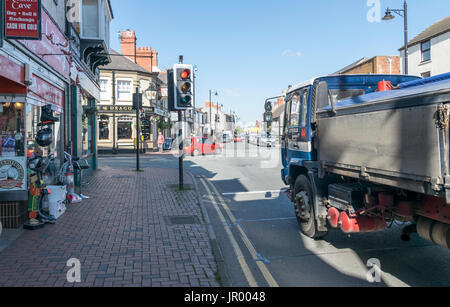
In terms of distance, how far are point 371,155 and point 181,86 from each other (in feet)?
26.1

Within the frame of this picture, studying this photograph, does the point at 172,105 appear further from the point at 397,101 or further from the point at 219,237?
the point at 397,101

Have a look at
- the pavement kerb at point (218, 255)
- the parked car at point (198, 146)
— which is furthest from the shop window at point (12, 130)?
the parked car at point (198, 146)

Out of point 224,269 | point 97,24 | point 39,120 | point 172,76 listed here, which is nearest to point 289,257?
point 224,269

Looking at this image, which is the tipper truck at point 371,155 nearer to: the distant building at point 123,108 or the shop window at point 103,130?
the distant building at point 123,108

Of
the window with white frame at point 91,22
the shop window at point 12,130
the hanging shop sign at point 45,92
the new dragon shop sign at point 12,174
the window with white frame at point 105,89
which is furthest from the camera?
the window with white frame at point 105,89

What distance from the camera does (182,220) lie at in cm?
799

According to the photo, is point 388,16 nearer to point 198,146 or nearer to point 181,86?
point 181,86

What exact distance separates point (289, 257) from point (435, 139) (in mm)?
3086

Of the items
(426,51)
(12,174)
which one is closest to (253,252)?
(12,174)

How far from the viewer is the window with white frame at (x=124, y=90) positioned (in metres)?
33.3

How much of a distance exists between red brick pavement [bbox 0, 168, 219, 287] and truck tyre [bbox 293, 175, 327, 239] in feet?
6.02

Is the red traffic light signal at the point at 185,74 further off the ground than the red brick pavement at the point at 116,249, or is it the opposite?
the red traffic light signal at the point at 185,74

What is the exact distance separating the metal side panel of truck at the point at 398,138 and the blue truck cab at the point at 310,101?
99cm

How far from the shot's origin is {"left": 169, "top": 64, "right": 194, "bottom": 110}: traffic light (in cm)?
1137
